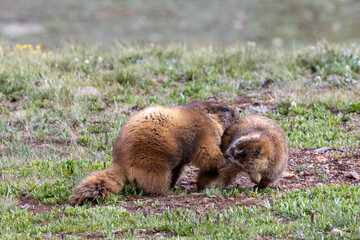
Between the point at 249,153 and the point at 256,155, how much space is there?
11 cm

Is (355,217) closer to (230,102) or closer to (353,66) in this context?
(230,102)

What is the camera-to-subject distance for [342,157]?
8.01 metres

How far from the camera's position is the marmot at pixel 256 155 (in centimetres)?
707

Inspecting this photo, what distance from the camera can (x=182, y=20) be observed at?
26.6 m

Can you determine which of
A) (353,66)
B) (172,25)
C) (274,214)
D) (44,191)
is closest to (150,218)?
(274,214)

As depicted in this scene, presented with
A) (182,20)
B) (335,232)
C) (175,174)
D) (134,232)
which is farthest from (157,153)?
(182,20)

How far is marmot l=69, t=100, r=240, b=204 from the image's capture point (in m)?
6.79

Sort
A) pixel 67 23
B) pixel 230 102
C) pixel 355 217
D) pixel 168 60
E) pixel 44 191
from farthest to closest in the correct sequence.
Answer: pixel 67 23 → pixel 168 60 → pixel 230 102 → pixel 44 191 → pixel 355 217

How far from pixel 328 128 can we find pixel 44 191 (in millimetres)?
4634

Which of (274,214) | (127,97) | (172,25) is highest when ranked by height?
(274,214)

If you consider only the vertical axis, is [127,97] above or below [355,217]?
below

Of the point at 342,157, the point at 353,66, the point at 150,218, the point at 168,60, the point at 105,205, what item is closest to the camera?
the point at 150,218

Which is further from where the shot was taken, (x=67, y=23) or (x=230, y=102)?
(x=67, y=23)

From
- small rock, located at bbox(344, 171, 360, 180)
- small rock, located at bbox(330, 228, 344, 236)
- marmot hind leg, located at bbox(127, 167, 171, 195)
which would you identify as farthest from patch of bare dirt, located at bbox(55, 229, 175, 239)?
small rock, located at bbox(344, 171, 360, 180)
